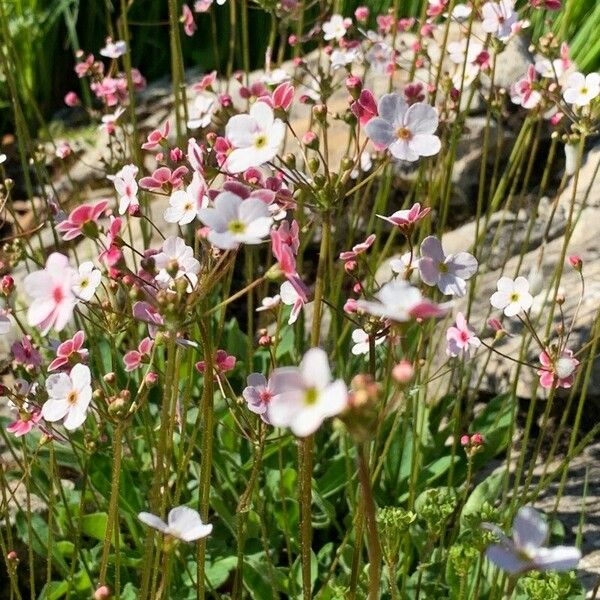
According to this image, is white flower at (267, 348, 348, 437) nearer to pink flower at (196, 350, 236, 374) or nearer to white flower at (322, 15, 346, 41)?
pink flower at (196, 350, 236, 374)

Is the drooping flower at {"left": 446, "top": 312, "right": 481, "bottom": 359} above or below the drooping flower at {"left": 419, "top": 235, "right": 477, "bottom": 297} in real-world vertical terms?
below

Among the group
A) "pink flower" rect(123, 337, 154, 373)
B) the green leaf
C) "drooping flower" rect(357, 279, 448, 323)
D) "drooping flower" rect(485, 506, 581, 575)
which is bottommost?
the green leaf

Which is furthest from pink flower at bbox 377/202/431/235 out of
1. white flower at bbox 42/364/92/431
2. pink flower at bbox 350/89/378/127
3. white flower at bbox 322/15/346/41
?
white flower at bbox 322/15/346/41

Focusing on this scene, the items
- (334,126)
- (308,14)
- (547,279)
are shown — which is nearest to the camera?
(547,279)

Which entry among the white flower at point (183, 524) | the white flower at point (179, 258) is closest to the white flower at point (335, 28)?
the white flower at point (179, 258)

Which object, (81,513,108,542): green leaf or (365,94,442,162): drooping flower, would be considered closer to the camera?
(365,94,442,162): drooping flower

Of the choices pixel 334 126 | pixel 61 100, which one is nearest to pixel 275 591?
pixel 334 126

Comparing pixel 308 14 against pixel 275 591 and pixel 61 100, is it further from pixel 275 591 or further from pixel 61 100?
pixel 275 591
